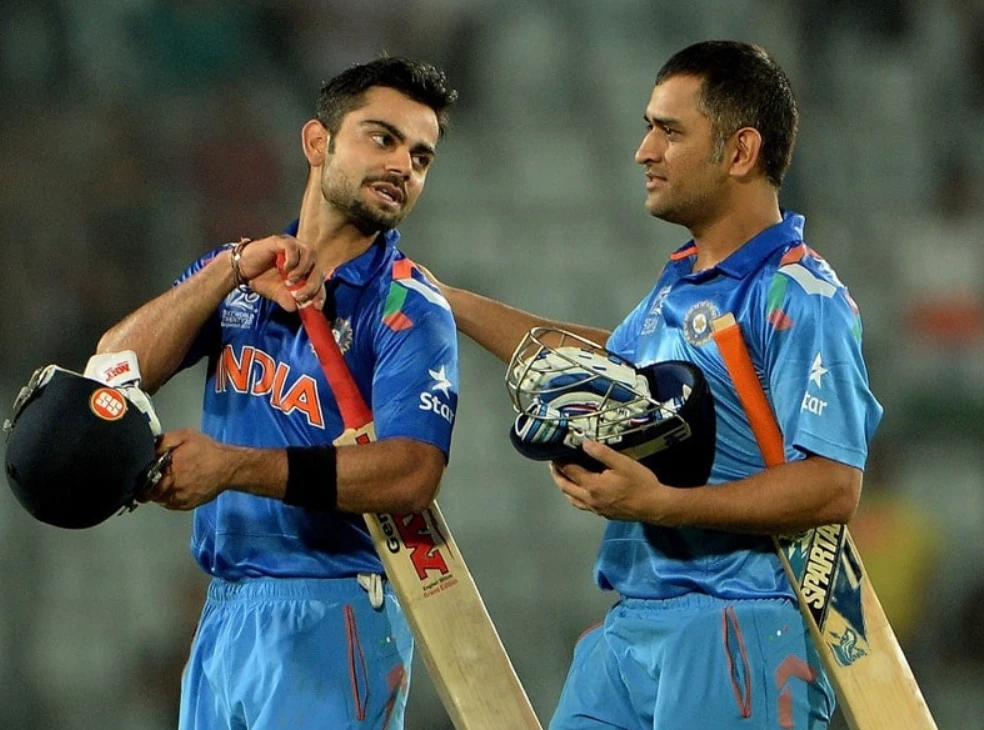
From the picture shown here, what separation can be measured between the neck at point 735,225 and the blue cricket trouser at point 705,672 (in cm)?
60

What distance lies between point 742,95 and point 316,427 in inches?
37.2

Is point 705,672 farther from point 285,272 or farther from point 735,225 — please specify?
point 285,272

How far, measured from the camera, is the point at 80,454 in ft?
8.68

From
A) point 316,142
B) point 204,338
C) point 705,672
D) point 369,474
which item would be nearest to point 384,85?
point 316,142

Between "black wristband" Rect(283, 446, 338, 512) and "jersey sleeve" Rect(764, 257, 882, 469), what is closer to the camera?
"jersey sleeve" Rect(764, 257, 882, 469)

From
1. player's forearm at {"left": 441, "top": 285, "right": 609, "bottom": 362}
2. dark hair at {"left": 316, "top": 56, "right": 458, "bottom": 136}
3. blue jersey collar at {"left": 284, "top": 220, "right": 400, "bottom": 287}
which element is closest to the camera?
blue jersey collar at {"left": 284, "top": 220, "right": 400, "bottom": 287}

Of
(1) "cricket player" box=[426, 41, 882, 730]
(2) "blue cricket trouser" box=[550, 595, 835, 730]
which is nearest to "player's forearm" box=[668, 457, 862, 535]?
(1) "cricket player" box=[426, 41, 882, 730]

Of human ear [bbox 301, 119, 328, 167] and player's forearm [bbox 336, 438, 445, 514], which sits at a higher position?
human ear [bbox 301, 119, 328, 167]

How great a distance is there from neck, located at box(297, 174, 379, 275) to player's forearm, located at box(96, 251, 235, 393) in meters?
0.19

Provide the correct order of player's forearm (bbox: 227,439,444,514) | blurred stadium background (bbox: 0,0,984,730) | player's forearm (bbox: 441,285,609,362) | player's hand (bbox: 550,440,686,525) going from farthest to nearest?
blurred stadium background (bbox: 0,0,984,730) → player's forearm (bbox: 441,285,609,362) → player's forearm (bbox: 227,439,444,514) → player's hand (bbox: 550,440,686,525)

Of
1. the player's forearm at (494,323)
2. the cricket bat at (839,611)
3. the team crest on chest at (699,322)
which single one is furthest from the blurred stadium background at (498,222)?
the team crest on chest at (699,322)

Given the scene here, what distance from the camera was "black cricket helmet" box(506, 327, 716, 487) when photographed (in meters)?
2.69

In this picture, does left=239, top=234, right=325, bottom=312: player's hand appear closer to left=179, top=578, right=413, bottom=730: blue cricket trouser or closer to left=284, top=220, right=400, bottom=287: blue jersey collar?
left=284, top=220, right=400, bottom=287: blue jersey collar

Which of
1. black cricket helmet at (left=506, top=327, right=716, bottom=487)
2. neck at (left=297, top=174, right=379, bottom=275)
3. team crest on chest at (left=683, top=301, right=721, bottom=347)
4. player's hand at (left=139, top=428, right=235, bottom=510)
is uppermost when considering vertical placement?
neck at (left=297, top=174, right=379, bottom=275)
